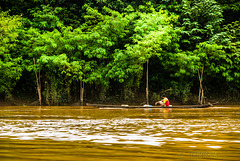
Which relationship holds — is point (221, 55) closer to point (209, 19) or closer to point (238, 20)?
point (209, 19)

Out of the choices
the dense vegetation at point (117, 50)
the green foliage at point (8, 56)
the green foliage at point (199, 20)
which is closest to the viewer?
the green foliage at point (8, 56)

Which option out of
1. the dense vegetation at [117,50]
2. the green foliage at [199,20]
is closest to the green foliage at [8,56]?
the dense vegetation at [117,50]

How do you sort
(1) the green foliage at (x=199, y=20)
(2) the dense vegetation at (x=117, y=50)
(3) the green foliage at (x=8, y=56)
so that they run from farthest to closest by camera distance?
1. (1) the green foliage at (x=199, y=20)
2. (2) the dense vegetation at (x=117, y=50)
3. (3) the green foliage at (x=8, y=56)

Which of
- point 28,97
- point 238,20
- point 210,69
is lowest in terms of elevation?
point 28,97

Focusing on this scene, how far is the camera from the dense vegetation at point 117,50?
2833 cm

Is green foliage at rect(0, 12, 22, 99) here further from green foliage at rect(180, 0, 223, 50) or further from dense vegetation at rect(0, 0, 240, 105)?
green foliage at rect(180, 0, 223, 50)

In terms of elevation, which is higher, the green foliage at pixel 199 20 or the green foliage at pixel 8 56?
the green foliage at pixel 199 20

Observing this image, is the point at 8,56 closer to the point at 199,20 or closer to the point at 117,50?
the point at 117,50

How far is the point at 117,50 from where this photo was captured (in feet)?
96.7

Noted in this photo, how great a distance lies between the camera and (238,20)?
33438mm

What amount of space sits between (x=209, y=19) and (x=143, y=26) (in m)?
6.03

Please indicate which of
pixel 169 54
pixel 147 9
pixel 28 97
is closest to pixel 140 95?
pixel 169 54

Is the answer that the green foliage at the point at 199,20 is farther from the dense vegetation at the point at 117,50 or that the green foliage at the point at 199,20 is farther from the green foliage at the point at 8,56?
the green foliage at the point at 8,56

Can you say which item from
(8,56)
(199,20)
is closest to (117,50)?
(199,20)
